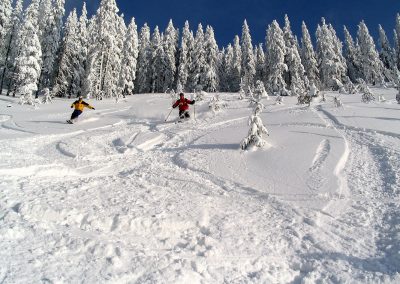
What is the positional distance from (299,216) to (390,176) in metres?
2.53

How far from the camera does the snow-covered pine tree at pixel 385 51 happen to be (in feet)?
212

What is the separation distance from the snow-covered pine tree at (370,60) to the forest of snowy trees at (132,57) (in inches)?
6.2

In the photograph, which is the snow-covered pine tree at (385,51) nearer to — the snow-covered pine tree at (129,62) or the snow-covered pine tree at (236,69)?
the snow-covered pine tree at (236,69)

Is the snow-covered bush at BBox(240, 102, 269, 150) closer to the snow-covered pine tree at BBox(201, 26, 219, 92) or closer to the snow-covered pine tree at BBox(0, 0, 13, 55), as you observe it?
the snow-covered pine tree at BBox(201, 26, 219, 92)

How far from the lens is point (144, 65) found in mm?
57938

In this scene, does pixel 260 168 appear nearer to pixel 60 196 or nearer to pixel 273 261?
pixel 273 261

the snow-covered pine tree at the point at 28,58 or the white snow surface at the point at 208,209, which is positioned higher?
the snow-covered pine tree at the point at 28,58

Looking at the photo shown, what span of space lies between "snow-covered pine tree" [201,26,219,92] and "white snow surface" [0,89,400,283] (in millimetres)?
42521

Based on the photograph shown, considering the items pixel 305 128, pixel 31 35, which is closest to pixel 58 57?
pixel 31 35

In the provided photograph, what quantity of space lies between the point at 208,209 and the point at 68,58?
47.5 meters

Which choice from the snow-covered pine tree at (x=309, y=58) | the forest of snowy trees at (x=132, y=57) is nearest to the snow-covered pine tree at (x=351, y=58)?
the forest of snowy trees at (x=132, y=57)

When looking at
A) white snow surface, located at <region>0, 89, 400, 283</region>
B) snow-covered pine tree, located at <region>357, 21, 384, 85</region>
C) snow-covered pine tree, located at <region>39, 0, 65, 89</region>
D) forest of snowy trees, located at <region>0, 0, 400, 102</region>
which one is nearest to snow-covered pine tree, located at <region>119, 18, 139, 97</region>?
forest of snowy trees, located at <region>0, 0, 400, 102</region>

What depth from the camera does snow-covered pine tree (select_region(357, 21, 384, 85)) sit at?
5406cm

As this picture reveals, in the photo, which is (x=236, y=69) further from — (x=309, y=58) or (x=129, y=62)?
(x=129, y=62)
